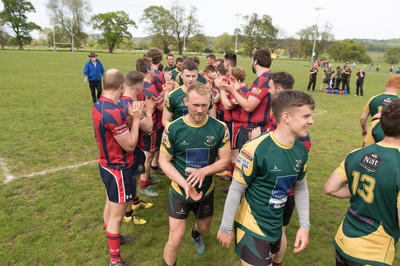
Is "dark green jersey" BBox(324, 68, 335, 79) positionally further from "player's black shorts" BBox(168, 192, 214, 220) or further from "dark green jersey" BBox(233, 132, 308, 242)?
"dark green jersey" BBox(233, 132, 308, 242)

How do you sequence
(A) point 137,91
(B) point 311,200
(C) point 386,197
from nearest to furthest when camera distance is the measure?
A: 1. (C) point 386,197
2. (A) point 137,91
3. (B) point 311,200

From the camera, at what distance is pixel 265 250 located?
2434 millimetres

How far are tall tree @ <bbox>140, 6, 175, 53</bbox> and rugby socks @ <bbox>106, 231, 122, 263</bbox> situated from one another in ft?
314

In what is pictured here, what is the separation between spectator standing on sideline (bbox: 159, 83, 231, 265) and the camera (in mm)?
2934

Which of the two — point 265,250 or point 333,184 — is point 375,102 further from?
point 265,250

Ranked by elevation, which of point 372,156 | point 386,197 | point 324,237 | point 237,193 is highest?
point 372,156

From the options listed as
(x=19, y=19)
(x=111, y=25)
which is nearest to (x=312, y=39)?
(x=111, y=25)

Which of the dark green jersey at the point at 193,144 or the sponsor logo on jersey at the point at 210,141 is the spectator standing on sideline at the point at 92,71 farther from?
the sponsor logo on jersey at the point at 210,141

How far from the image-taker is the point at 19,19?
78.6 m

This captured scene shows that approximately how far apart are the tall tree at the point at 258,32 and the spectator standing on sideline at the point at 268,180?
323 ft

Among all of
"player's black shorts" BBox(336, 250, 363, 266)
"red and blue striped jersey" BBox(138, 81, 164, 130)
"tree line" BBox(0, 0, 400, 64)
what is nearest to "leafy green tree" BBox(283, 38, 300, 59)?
"tree line" BBox(0, 0, 400, 64)

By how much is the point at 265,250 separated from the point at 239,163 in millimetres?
802

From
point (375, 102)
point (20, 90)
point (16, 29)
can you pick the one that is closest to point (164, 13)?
point (16, 29)

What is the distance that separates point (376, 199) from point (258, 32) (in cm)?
10363
